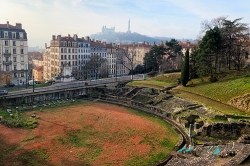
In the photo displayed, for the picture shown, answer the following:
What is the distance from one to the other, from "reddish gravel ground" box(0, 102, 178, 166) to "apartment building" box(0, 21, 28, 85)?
29.8m

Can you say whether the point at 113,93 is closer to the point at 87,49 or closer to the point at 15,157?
the point at 15,157

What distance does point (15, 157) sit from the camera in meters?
21.3

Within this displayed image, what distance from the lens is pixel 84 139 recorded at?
26.5 m

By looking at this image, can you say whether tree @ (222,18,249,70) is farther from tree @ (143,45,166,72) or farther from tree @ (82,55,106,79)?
tree @ (82,55,106,79)

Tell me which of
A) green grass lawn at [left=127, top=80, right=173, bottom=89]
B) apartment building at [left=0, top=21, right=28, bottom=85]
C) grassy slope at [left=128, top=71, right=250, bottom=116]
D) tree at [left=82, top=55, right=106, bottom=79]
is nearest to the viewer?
grassy slope at [left=128, top=71, right=250, bottom=116]

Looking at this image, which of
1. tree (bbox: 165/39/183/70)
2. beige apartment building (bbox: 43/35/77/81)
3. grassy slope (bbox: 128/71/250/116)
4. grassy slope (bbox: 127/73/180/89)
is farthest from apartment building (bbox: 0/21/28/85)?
tree (bbox: 165/39/183/70)

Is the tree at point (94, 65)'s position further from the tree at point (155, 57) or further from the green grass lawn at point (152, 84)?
the green grass lawn at point (152, 84)

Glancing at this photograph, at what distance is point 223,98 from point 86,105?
2376 cm

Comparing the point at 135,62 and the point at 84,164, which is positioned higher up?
the point at 135,62

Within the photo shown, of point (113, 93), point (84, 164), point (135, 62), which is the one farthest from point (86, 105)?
point (135, 62)

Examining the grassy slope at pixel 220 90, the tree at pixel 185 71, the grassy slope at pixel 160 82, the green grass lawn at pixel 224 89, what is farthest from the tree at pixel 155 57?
the green grass lawn at pixel 224 89

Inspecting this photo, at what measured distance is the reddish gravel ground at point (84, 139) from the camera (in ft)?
70.8

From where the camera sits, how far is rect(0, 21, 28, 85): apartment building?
194 ft

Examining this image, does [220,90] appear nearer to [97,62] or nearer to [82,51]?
[97,62]
